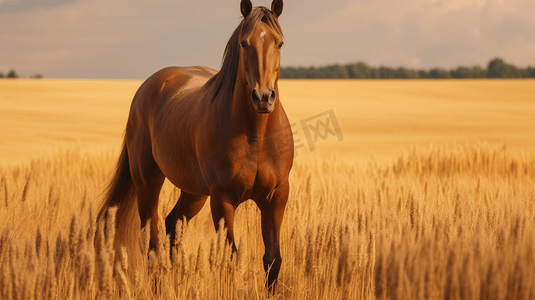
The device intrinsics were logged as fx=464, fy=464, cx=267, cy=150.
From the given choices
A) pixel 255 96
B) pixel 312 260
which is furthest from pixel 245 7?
pixel 312 260

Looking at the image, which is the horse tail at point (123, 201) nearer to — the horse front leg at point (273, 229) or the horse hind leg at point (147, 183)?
the horse hind leg at point (147, 183)

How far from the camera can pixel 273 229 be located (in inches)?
119

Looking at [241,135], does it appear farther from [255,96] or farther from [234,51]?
[234,51]

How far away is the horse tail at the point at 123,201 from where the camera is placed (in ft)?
14.2

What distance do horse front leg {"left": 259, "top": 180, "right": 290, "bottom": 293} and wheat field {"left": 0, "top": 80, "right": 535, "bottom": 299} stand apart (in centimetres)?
11

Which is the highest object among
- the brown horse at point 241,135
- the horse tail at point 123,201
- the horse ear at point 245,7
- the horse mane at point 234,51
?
the horse ear at point 245,7

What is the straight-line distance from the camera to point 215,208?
291 centimetres

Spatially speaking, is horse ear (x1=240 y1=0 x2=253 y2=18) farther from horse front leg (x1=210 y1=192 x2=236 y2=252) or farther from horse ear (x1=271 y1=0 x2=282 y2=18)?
horse front leg (x1=210 y1=192 x2=236 y2=252)

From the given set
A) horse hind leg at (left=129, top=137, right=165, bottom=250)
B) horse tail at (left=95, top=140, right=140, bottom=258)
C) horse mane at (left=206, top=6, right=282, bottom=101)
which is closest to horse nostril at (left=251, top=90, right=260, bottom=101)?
horse mane at (left=206, top=6, right=282, bottom=101)

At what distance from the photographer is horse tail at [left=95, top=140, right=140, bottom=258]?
4.31 meters

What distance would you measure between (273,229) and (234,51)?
1.19m

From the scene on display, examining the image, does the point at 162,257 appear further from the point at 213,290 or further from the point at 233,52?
the point at 233,52

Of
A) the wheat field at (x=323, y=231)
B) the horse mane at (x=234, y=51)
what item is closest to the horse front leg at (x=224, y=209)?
the wheat field at (x=323, y=231)

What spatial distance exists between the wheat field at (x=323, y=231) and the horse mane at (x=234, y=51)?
3.28 feet
